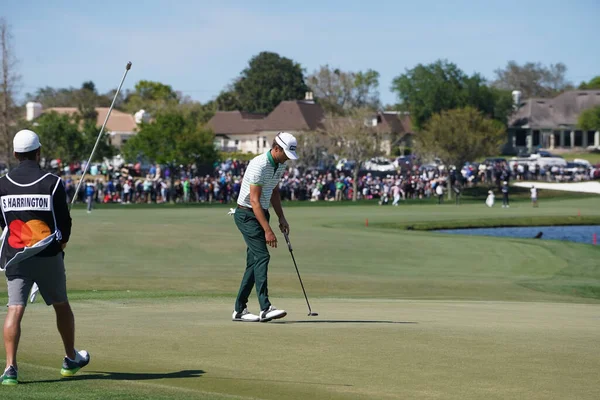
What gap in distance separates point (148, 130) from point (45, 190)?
6214 cm

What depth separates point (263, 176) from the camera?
11.1 m

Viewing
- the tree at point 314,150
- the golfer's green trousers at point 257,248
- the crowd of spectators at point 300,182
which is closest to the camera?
the golfer's green trousers at point 257,248

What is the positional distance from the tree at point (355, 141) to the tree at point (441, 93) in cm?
2770

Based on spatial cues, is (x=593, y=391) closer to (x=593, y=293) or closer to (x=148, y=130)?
(x=593, y=293)

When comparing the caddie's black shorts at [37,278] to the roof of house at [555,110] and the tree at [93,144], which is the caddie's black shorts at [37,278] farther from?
the roof of house at [555,110]

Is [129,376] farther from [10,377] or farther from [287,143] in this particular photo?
[287,143]

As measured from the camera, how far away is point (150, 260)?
82.9 feet

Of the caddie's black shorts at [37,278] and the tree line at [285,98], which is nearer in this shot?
the caddie's black shorts at [37,278]

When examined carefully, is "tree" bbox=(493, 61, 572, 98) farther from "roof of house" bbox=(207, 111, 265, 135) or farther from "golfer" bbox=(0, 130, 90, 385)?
"golfer" bbox=(0, 130, 90, 385)

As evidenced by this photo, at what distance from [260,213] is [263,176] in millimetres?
425

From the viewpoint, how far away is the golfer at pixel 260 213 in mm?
11023

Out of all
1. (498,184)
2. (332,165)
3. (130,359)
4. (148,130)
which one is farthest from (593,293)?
(332,165)

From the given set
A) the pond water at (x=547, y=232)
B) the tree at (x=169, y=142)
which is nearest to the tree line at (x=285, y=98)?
the tree at (x=169, y=142)

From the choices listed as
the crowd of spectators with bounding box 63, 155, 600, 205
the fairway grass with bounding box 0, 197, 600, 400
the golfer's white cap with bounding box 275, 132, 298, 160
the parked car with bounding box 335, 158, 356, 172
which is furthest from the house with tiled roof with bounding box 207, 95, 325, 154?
the golfer's white cap with bounding box 275, 132, 298, 160
